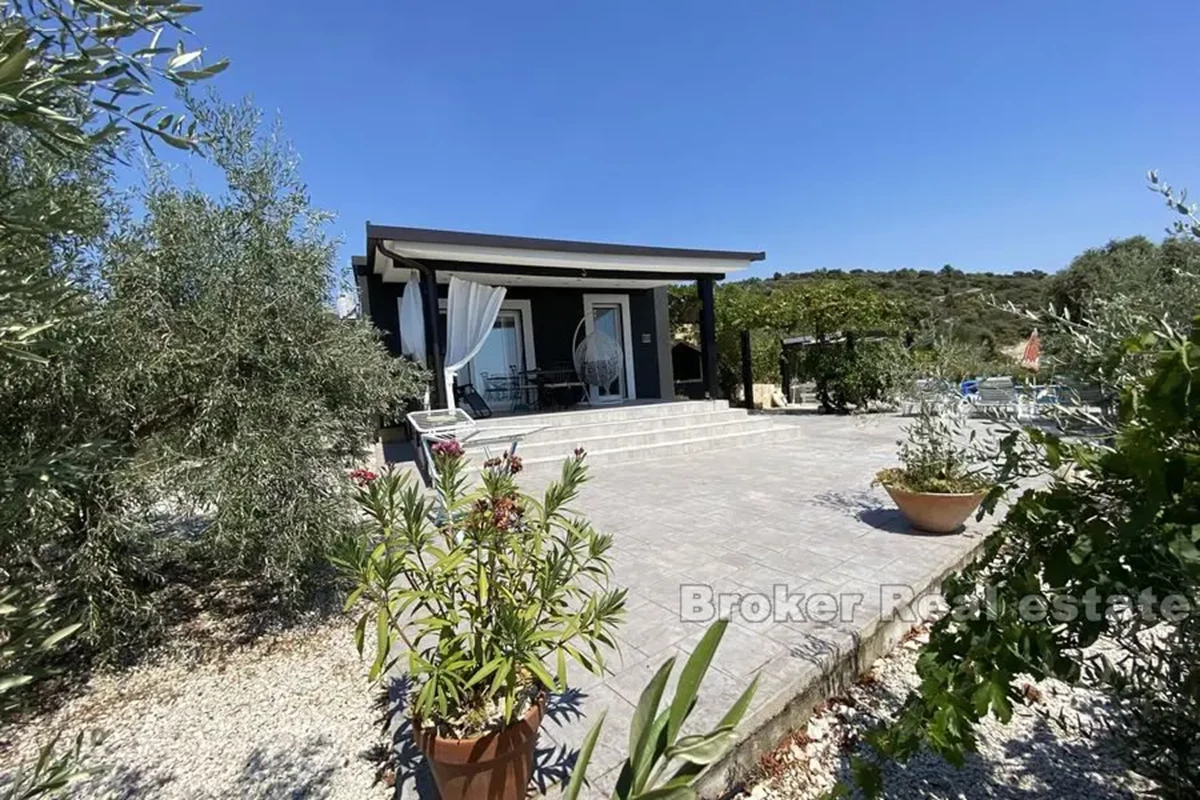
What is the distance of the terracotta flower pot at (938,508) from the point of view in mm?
3831

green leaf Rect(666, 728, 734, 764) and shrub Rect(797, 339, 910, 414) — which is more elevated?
shrub Rect(797, 339, 910, 414)

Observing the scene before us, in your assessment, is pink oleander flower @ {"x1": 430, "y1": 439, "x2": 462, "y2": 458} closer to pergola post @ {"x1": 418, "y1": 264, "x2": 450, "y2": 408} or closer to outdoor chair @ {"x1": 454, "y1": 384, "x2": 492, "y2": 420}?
pergola post @ {"x1": 418, "y1": 264, "x2": 450, "y2": 408}

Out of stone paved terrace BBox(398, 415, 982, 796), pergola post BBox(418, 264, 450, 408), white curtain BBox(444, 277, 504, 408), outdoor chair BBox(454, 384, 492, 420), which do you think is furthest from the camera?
outdoor chair BBox(454, 384, 492, 420)

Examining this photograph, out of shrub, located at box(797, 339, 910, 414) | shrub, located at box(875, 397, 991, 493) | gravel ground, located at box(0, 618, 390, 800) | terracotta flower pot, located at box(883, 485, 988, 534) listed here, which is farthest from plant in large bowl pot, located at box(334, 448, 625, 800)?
shrub, located at box(797, 339, 910, 414)

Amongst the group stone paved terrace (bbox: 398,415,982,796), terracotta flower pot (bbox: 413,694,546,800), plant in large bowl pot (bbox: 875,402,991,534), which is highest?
plant in large bowl pot (bbox: 875,402,991,534)

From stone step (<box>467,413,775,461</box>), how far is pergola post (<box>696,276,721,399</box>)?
1.06 m

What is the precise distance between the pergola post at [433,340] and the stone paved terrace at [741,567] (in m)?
2.43

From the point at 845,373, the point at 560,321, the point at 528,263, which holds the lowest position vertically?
the point at 845,373

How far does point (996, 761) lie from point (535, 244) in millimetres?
7620

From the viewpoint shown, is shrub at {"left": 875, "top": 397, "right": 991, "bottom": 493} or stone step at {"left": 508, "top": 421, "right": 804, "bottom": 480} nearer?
shrub at {"left": 875, "top": 397, "right": 991, "bottom": 493}

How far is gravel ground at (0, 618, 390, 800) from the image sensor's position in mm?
2027

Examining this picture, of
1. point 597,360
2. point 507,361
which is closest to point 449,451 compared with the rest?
point 597,360

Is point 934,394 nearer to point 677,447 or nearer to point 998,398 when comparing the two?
point 677,447

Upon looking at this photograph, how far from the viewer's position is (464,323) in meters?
7.93
